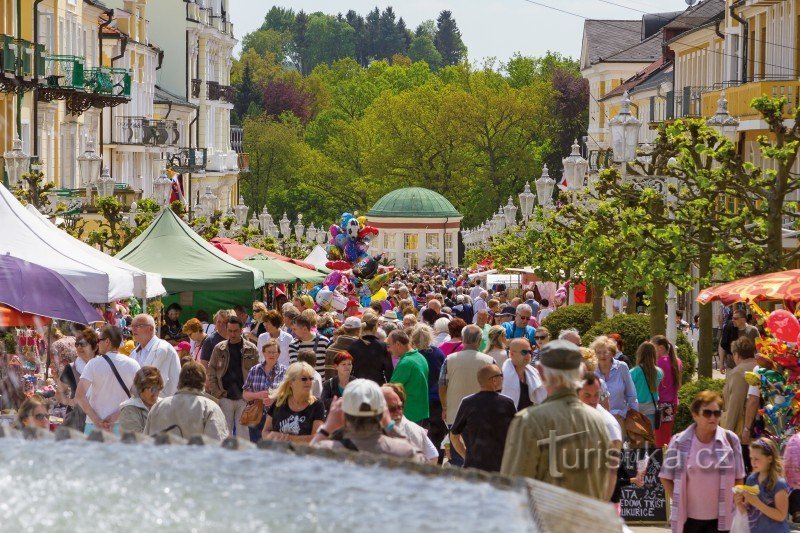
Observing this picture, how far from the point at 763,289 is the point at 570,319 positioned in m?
15.5

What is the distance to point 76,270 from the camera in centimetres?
1541

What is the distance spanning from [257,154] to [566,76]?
25.1 meters

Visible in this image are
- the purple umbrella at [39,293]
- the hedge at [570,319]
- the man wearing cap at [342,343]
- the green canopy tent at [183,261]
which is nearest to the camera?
the purple umbrella at [39,293]

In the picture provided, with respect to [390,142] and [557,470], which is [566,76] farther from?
[557,470]

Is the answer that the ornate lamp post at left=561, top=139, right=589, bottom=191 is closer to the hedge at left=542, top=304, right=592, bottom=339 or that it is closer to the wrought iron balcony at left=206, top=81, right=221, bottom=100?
the hedge at left=542, top=304, right=592, bottom=339

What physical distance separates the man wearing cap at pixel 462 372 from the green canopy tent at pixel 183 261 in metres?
8.96

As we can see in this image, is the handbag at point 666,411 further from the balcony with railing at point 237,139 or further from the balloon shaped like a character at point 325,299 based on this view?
the balcony with railing at point 237,139

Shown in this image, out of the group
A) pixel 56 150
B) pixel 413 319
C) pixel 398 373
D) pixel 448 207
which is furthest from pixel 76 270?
pixel 448 207

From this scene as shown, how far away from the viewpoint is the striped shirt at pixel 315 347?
15.5 metres

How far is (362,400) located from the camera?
24.5 feet

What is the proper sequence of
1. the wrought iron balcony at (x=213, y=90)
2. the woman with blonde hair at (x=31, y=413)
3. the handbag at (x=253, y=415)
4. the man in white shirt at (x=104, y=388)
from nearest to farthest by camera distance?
the woman with blonde hair at (x=31, y=413), the man in white shirt at (x=104, y=388), the handbag at (x=253, y=415), the wrought iron balcony at (x=213, y=90)

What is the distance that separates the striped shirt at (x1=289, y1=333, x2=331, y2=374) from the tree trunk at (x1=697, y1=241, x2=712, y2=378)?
556 cm

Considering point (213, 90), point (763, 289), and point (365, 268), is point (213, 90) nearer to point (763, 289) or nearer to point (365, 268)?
point (365, 268)

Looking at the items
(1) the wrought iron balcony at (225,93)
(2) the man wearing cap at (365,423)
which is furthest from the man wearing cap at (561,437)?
(1) the wrought iron balcony at (225,93)
